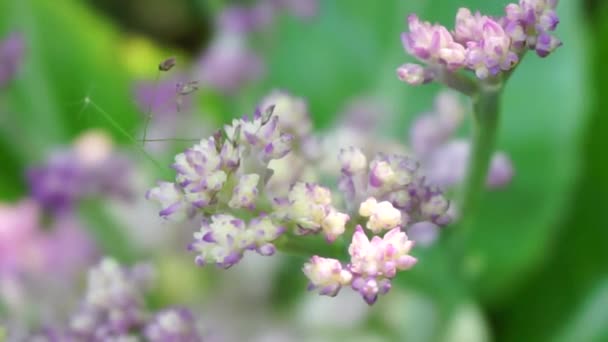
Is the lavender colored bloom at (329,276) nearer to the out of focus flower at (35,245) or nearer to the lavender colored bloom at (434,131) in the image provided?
the lavender colored bloom at (434,131)

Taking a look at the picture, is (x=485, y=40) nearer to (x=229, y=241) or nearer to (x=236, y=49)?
(x=229, y=241)

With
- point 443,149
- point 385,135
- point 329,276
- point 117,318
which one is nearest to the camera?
point 329,276

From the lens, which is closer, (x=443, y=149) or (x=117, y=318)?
(x=117, y=318)

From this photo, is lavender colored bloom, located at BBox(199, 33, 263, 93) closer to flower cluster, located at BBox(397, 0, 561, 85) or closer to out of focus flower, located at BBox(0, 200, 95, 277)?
out of focus flower, located at BBox(0, 200, 95, 277)

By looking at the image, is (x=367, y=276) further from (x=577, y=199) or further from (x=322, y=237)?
(x=577, y=199)

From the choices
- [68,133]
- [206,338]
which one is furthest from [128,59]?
[206,338]

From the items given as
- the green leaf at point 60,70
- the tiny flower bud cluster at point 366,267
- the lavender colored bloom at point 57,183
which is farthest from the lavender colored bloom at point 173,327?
the green leaf at point 60,70

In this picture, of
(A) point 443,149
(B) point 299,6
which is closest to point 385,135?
(B) point 299,6
